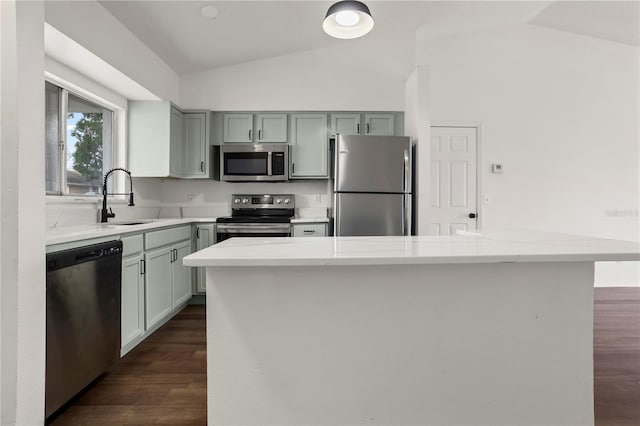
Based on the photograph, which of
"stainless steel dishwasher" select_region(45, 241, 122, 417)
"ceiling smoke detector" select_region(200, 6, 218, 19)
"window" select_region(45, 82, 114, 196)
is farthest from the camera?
"ceiling smoke detector" select_region(200, 6, 218, 19)

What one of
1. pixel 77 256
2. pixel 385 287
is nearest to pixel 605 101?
pixel 385 287

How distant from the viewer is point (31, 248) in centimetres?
142

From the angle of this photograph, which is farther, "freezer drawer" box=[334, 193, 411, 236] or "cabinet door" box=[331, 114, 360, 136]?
"cabinet door" box=[331, 114, 360, 136]

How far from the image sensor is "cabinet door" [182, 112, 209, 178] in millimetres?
3660

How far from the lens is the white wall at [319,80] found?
12.4ft

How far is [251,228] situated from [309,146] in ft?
3.64

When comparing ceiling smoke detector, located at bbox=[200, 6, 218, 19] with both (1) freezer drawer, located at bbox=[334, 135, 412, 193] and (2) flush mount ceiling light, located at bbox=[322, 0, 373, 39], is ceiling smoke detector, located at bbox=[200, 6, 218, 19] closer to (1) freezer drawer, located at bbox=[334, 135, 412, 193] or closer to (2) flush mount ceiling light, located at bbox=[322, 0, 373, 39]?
(2) flush mount ceiling light, located at bbox=[322, 0, 373, 39]

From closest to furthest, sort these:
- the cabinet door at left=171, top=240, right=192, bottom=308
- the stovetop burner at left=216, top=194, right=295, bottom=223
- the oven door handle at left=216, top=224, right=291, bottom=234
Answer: the cabinet door at left=171, top=240, right=192, bottom=308, the oven door handle at left=216, top=224, right=291, bottom=234, the stovetop burner at left=216, top=194, right=295, bottom=223

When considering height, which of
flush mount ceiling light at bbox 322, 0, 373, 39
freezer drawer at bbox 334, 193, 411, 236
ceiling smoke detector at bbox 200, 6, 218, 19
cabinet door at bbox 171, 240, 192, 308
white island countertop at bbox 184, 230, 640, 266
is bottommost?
cabinet door at bbox 171, 240, 192, 308

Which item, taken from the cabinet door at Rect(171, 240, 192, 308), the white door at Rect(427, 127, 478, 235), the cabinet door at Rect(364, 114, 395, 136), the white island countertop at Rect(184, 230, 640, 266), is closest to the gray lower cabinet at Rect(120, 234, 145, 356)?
the cabinet door at Rect(171, 240, 192, 308)

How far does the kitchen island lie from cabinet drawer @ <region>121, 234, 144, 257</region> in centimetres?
120

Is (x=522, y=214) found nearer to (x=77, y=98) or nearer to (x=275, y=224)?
(x=275, y=224)

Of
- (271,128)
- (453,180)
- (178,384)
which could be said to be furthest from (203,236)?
(453,180)

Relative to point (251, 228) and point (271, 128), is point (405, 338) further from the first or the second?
point (271, 128)
